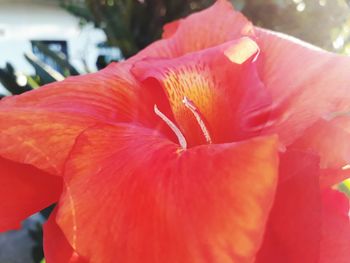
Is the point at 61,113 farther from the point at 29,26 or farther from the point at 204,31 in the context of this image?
the point at 29,26

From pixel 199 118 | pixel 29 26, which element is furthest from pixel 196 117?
pixel 29 26

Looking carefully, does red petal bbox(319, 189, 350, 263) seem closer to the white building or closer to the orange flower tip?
the orange flower tip

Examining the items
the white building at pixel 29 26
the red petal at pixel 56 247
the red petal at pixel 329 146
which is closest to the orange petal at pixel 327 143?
the red petal at pixel 329 146

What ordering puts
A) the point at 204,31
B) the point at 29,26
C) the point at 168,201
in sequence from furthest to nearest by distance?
1. the point at 29,26
2. the point at 204,31
3. the point at 168,201

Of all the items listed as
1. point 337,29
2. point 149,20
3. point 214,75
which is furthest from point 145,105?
point 149,20

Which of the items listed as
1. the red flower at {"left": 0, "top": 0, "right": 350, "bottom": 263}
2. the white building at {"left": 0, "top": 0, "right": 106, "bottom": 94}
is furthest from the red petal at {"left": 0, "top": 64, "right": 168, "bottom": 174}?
the white building at {"left": 0, "top": 0, "right": 106, "bottom": 94}

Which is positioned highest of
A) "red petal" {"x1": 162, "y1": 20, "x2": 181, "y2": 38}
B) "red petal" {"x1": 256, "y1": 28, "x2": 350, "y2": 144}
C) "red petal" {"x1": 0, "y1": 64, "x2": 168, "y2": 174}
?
"red petal" {"x1": 0, "y1": 64, "x2": 168, "y2": 174}

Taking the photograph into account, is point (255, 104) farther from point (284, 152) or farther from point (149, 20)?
point (149, 20)

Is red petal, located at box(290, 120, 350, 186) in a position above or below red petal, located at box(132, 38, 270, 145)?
below
